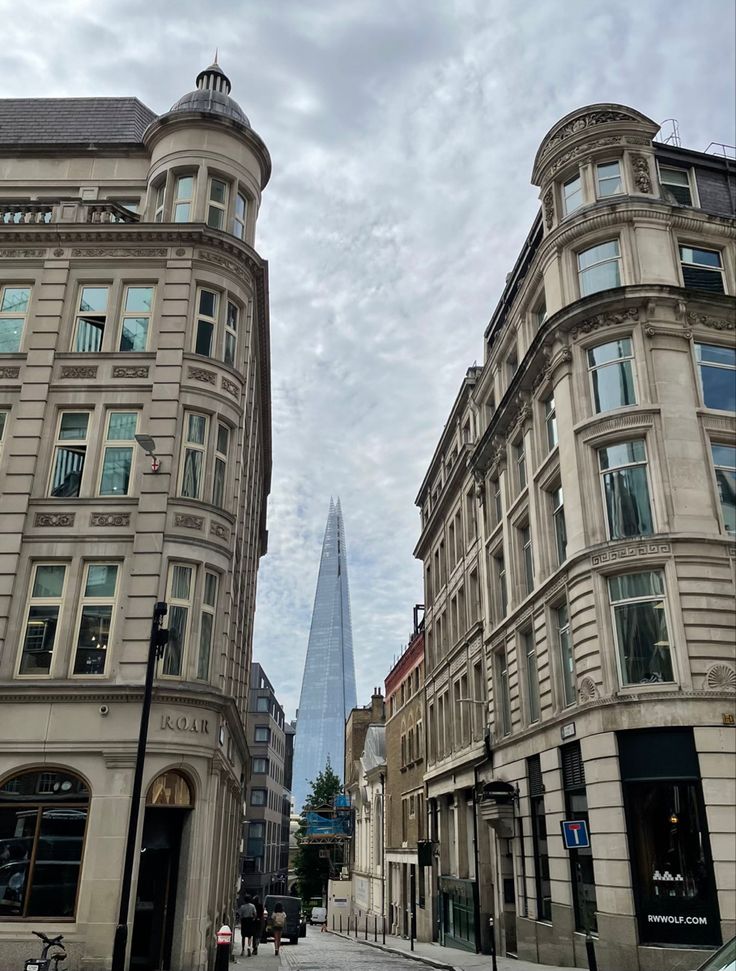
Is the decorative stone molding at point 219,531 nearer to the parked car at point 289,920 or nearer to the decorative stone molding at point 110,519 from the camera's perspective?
the decorative stone molding at point 110,519

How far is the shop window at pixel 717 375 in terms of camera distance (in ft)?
78.5

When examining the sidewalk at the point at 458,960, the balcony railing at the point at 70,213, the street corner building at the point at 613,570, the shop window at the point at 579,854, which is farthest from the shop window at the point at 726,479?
the balcony railing at the point at 70,213

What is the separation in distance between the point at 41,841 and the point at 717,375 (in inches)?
872

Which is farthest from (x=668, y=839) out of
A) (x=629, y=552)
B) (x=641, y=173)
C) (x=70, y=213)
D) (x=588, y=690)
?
(x=70, y=213)

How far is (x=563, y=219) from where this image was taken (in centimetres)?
2722

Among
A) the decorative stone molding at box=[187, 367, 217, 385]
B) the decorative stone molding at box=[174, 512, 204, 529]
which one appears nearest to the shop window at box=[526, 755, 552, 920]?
the decorative stone molding at box=[174, 512, 204, 529]

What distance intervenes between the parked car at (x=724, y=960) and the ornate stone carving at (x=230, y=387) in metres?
20.0

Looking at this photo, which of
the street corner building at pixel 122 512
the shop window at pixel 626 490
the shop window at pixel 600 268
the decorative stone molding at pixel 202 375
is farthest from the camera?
the shop window at pixel 600 268

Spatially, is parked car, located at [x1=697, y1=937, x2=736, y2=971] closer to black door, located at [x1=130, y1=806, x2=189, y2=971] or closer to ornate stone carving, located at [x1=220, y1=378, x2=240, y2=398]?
black door, located at [x1=130, y1=806, x2=189, y2=971]

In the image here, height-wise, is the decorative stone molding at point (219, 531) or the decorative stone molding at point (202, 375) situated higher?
the decorative stone molding at point (202, 375)

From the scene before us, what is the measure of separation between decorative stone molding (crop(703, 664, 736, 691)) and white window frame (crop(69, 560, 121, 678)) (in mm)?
14815

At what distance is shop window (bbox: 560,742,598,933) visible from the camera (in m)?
21.0

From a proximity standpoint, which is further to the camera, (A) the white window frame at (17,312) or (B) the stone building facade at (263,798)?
(B) the stone building facade at (263,798)

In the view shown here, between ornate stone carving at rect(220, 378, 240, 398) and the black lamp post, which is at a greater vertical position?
ornate stone carving at rect(220, 378, 240, 398)
